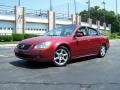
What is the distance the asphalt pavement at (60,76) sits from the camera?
7.62 meters

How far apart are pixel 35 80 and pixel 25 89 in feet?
3.47

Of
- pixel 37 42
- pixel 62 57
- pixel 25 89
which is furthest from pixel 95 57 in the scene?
pixel 25 89

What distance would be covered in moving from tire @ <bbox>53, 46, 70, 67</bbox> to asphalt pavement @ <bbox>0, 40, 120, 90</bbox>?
0.20 metres

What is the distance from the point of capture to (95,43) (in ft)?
42.0

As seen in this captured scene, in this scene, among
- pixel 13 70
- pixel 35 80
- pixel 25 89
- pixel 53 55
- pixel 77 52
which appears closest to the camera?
pixel 25 89

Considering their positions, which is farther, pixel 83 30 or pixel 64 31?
pixel 83 30

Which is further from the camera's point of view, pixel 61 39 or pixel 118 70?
pixel 61 39

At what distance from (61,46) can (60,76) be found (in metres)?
2.10

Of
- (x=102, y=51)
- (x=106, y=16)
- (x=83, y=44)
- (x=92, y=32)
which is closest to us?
(x=83, y=44)

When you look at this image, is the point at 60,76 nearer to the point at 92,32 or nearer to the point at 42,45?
the point at 42,45

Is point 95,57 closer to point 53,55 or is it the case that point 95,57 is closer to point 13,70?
point 53,55

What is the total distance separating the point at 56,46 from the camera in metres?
10.6

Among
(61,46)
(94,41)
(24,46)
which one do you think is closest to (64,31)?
(61,46)

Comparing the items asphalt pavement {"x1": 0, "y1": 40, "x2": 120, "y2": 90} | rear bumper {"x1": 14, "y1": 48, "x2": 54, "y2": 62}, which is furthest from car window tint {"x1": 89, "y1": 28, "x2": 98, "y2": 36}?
rear bumper {"x1": 14, "y1": 48, "x2": 54, "y2": 62}
